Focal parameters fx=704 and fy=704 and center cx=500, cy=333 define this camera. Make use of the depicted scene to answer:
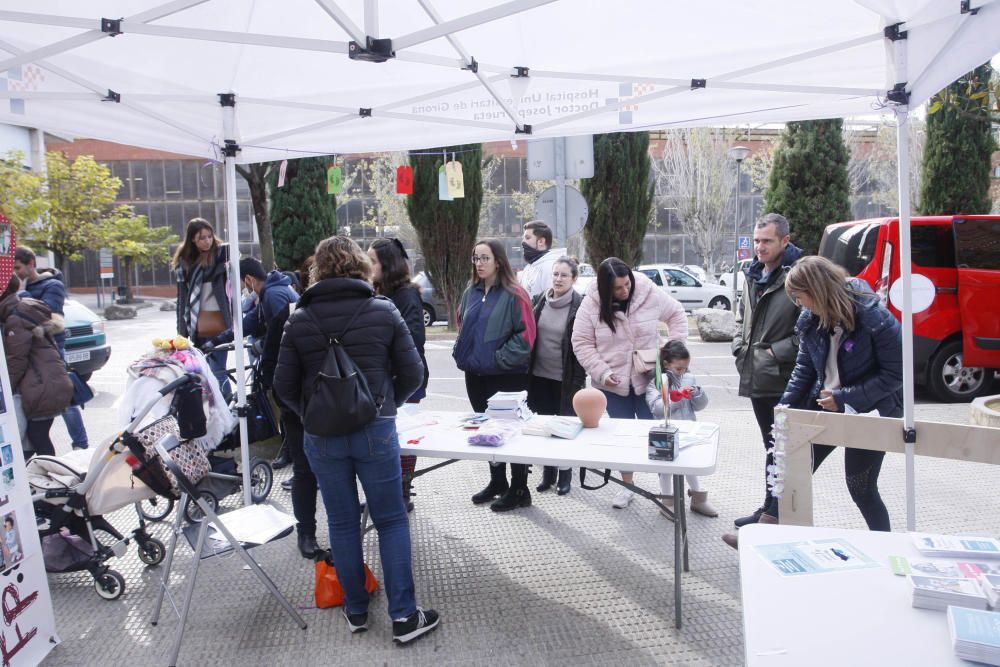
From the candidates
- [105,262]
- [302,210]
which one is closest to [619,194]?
[302,210]

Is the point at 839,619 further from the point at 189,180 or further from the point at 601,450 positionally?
the point at 189,180

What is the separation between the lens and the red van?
7.13 meters

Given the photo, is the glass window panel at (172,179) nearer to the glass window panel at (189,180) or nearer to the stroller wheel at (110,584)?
the glass window panel at (189,180)

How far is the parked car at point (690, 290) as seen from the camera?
19172mm

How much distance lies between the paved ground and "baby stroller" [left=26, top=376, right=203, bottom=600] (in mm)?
169

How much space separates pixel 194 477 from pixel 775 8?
3.37 meters

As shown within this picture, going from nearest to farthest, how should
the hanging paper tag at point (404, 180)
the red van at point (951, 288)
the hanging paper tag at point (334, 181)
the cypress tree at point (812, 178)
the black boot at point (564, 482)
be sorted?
the black boot at point (564, 482) → the hanging paper tag at point (334, 181) → the red van at point (951, 288) → the hanging paper tag at point (404, 180) → the cypress tree at point (812, 178)

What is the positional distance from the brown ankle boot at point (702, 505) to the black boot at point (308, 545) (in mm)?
2238

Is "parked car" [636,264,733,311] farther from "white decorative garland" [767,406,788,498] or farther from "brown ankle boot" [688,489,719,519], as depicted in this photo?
"white decorative garland" [767,406,788,498]

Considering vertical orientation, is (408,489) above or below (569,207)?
below

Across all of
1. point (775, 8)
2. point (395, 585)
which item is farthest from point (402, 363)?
point (775, 8)

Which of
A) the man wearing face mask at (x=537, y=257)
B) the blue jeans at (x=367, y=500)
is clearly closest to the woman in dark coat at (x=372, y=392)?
the blue jeans at (x=367, y=500)

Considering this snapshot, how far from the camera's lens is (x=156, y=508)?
4535 millimetres

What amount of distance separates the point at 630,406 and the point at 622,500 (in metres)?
0.64
